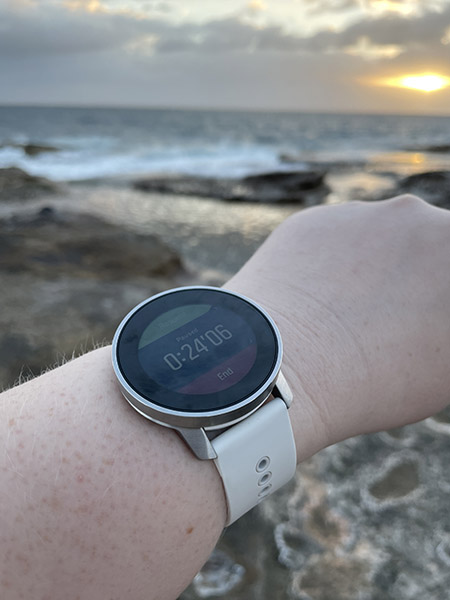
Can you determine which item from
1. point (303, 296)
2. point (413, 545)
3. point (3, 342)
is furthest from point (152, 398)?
point (3, 342)

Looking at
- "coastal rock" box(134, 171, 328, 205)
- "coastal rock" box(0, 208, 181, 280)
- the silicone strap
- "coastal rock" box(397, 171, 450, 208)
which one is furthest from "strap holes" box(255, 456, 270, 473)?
"coastal rock" box(134, 171, 328, 205)

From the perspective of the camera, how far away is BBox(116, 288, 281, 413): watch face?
0.86m

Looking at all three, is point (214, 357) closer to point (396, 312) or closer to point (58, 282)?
point (396, 312)

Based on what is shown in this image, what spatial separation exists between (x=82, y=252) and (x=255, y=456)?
13.3ft

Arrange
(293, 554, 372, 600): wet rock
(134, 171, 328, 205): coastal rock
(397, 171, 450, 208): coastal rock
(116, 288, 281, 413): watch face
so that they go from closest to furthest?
(116, 288, 281, 413): watch face
(293, 554, 372, 600): wet rock
(397, 171, 450, 208): coastal rock
(134, 171, 328, 205): coastal rock

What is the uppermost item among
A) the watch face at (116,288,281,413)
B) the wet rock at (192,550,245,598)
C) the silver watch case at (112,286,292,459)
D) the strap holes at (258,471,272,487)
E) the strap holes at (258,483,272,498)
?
the watch face at (116,288,281,413)

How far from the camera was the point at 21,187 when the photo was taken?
33.4 feet

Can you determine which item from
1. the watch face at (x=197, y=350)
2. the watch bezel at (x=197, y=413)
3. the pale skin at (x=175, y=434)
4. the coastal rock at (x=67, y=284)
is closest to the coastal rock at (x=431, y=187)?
the coastal rock at (x=67, y=284)

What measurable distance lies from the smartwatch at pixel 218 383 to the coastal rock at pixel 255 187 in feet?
30.9

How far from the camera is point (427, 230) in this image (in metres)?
1.30

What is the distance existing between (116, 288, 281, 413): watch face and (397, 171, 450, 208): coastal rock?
747 centimetres

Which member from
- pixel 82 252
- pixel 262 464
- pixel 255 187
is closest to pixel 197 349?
pixel 262 464

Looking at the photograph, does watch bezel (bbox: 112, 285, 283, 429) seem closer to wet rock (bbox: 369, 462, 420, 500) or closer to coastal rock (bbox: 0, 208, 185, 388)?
coastal rock (bbox: 0, 208, 185, 388)

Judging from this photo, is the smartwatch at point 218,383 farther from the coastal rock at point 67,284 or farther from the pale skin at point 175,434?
the coastal rock at point 67,284
